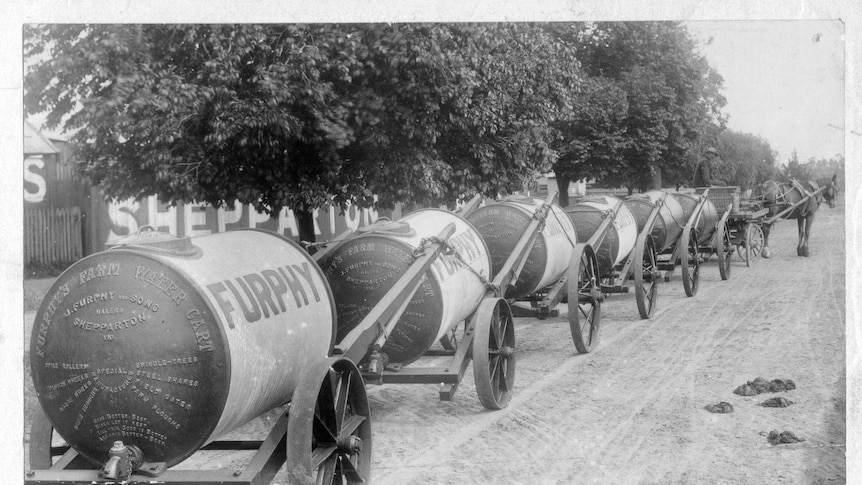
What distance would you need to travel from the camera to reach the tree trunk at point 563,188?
11.1 metres

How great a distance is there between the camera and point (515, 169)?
8.26 metres

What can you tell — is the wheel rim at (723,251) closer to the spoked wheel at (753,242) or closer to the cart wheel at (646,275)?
the spoked wheel at (753,242)

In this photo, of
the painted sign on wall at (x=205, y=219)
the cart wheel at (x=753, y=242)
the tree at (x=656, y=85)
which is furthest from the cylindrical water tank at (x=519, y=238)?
the cart wheel at (x=753, y=242)

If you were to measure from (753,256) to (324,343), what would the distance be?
48.0 feet

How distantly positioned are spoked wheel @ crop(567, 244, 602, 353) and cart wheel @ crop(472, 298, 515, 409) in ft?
5.22

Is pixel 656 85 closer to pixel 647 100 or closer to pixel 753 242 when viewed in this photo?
pixel 647 100

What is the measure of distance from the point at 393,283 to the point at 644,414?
257 centimetres

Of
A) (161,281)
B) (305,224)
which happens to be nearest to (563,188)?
(305,224)

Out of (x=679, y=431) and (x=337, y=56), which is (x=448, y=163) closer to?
(x=337, y=56)

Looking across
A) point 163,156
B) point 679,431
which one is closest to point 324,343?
point 163,156

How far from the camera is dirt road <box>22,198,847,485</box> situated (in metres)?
5.46

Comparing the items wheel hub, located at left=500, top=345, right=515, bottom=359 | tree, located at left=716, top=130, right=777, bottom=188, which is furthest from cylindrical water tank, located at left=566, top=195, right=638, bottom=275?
wheel hub, located at left=500, top=345, right=515, bottom=359

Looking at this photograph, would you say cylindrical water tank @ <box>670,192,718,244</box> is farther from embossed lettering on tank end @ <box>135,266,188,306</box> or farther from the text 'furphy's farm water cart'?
embossed lettering on tank end @ <box>135,266,188,306</box>

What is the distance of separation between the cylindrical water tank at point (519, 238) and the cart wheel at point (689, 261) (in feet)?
12.1
